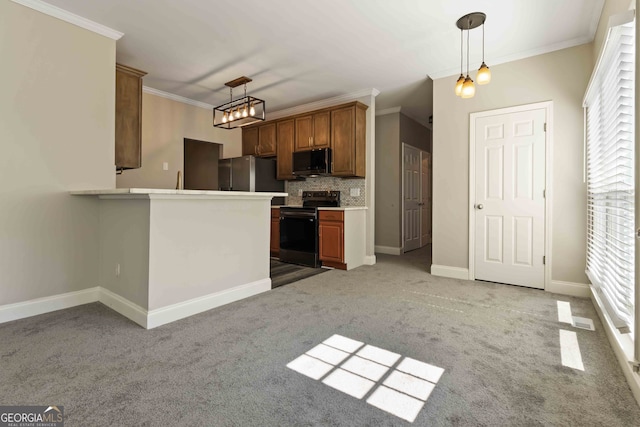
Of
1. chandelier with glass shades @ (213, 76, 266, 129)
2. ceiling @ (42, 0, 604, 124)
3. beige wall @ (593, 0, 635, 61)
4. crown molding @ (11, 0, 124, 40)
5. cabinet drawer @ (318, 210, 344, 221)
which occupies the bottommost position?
cabinet drawer @ (318, 210, 344, 221)

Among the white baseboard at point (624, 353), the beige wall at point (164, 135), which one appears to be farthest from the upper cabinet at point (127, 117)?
the white baseboard at point (624, 353)

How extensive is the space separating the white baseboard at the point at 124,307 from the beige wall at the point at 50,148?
0.25 metres

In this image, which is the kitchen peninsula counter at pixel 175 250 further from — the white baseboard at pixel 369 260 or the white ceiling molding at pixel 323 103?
the white ceiling molding at pixel 323 103

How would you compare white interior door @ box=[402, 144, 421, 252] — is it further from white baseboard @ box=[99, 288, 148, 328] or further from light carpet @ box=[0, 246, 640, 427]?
white baseboard @ box=[99, 288, 148, 328]

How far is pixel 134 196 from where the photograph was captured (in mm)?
2396

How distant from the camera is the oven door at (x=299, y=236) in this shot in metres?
4.47

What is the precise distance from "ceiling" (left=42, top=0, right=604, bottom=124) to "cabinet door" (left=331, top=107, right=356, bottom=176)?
44 centimetres

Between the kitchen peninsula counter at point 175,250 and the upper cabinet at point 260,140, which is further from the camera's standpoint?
the upper cabinet at point 260,140

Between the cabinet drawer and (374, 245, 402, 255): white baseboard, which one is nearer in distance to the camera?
the cabinet drawer

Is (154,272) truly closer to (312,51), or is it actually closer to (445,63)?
(312,51)

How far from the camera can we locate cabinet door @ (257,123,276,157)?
18.1ft

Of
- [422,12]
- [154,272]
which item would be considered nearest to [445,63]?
[422,12]

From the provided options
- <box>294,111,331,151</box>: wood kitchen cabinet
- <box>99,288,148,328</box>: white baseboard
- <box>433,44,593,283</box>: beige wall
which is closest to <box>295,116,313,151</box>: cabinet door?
<box>294,111,331,151</box>: wood kitchen cabinet

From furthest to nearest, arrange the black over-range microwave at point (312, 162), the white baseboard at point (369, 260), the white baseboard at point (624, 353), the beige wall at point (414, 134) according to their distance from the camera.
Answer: the beige wall at point (414, 134)
the black over-range microwave at point (312, 162)
the white baseboard at point (369, 260)
the white baseboard at point (624, 353)
